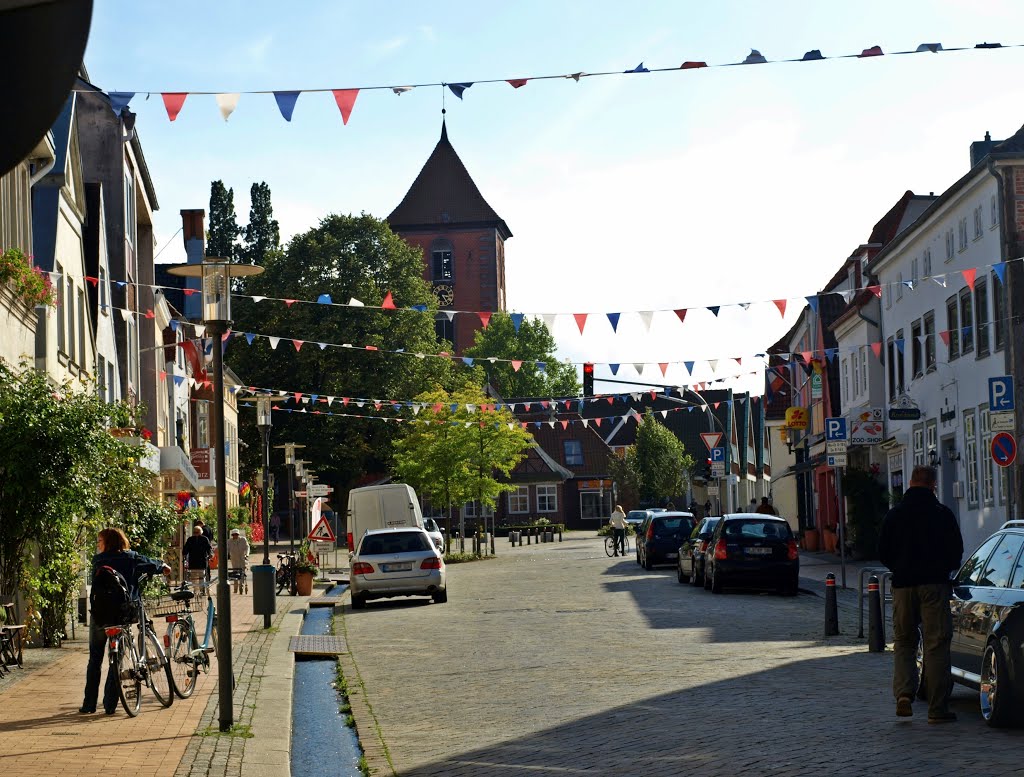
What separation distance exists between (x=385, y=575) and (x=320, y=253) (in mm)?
44649

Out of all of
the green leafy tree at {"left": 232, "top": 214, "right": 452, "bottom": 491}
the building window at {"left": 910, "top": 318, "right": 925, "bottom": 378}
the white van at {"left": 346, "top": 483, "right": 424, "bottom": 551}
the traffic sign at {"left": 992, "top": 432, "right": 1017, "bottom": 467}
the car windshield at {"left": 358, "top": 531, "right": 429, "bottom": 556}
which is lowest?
the car windshield at {"left": 358, "top": 531, "right": 429, "bottom": 556}

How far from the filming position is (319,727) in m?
12.0

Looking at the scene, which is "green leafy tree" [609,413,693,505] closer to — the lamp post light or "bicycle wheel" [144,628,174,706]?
"bicycle wheel" [144,628,174,706]

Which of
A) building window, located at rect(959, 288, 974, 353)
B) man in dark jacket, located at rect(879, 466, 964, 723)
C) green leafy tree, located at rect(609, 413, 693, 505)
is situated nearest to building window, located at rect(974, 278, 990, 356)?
building window, located at rect(959, 288, 974, 353)

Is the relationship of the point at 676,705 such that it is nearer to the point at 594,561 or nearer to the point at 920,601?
the point at 920,601

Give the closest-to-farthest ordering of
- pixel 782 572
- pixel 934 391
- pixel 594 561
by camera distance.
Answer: pixel 782 572 → pixel 934 391 → pixel 594 561

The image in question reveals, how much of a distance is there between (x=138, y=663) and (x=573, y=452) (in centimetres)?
9346

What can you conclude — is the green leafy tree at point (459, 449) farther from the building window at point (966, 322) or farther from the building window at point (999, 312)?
the building window at point (999, 312)

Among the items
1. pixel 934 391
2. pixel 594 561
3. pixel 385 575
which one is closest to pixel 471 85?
pixel 385 575

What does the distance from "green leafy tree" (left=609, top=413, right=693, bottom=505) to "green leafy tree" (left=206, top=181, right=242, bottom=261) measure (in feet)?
96.4

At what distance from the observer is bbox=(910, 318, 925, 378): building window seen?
39406mm

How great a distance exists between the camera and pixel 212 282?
11805 mm

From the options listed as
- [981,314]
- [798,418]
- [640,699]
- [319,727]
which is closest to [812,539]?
[798,418]

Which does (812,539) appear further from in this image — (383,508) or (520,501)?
(520,501)
